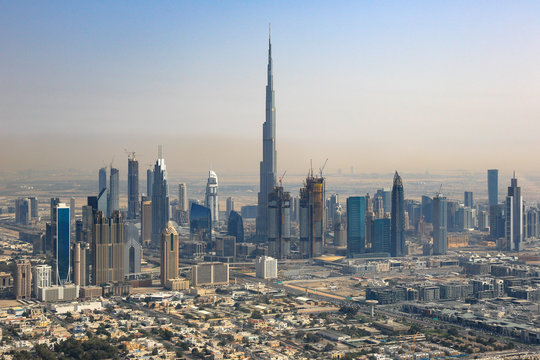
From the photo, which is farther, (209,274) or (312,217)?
(312,217)

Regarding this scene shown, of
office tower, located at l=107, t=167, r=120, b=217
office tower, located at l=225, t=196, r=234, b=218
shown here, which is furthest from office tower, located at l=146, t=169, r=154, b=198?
office tower, located at l=225, t=196, r=234, b=218

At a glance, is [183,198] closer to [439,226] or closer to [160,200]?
[160,200]

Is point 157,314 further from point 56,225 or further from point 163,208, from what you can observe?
point 163,208

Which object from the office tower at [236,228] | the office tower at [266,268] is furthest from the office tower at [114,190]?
the office tower at [266,268]

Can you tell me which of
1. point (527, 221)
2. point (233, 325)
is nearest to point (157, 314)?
point (233, 325)

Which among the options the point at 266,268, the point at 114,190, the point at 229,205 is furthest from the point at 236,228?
the point at 266,268

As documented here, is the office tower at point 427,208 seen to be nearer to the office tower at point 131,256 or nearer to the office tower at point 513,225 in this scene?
the office tower at point 513,225

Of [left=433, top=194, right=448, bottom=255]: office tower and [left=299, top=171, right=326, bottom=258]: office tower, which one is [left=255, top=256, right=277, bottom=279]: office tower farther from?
[left=433, top=194, right=448, bottom=255]: office tower
